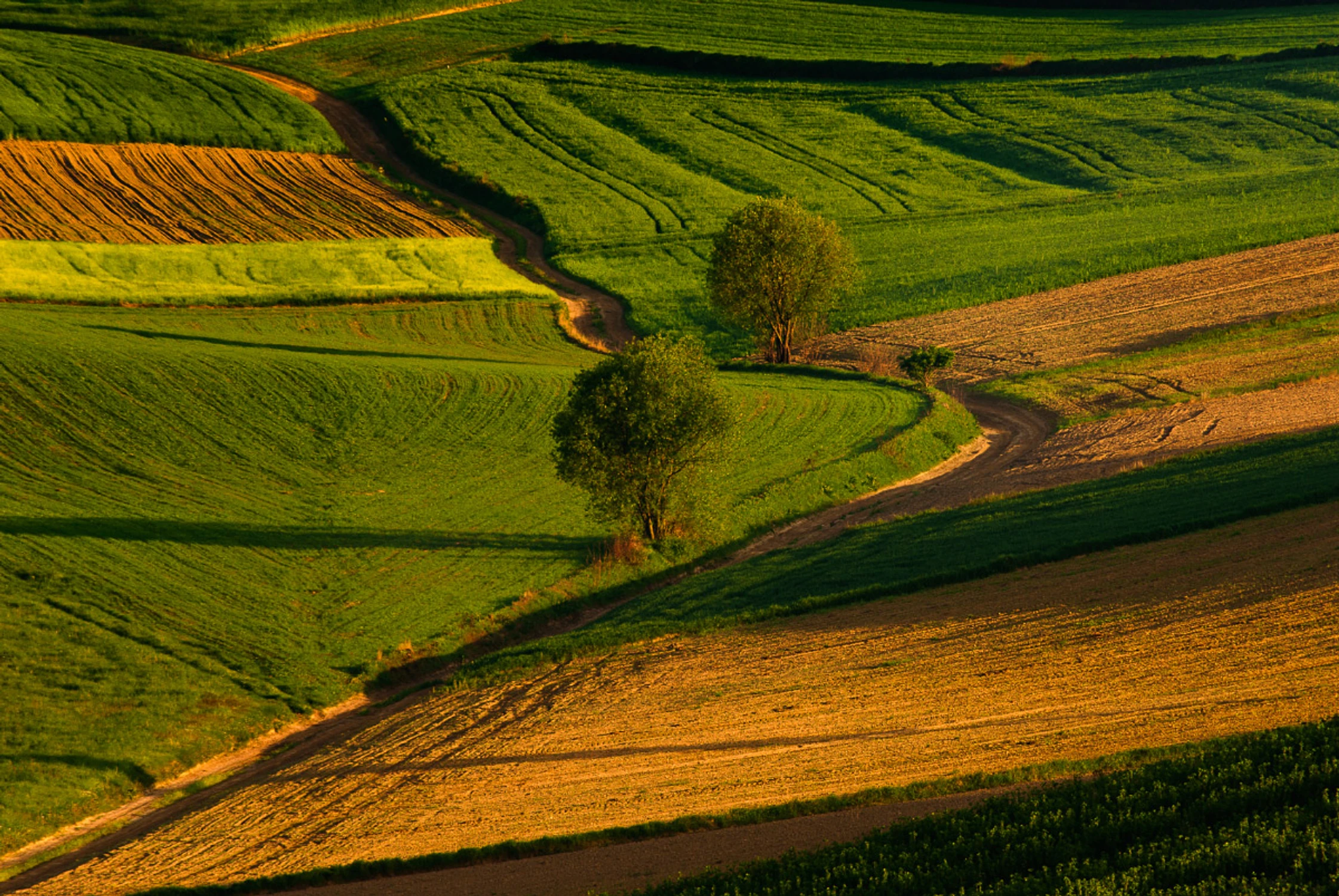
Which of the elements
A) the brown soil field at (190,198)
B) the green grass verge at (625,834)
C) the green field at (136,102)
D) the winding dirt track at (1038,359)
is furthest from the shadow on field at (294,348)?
the green grass verge at (625,834)

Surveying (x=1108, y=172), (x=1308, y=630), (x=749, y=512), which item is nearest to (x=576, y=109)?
(x=1108, y=172)

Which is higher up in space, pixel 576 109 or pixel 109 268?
pixel 576 109

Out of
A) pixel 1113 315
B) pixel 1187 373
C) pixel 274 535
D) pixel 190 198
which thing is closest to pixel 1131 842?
pixel 274 535

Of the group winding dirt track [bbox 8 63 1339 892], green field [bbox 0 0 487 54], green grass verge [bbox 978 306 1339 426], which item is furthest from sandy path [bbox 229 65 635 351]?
green grass verge [bbox 978 306 1339 426]

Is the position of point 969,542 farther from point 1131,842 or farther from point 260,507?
point 260,507

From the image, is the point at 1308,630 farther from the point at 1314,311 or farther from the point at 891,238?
the point at 891,238
